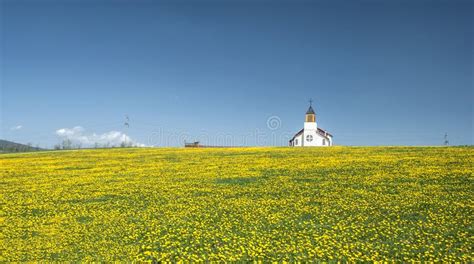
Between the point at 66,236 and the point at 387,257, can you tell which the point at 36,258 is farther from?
the point at 387,257

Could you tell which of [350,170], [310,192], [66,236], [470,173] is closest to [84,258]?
[66,236]

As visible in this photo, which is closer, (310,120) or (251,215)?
(251,215)

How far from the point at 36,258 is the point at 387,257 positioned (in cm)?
1283

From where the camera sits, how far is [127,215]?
18500 mm

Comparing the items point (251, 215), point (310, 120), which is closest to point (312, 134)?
point (310, 120)

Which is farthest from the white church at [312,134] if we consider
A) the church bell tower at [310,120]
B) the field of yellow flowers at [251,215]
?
the field of yellow flowers at [251,215]

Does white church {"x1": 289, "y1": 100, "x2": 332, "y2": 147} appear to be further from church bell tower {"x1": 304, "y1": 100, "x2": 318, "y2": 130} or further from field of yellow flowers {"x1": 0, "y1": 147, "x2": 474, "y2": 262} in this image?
field of yellow flowers {"x1": 0, "y1": 147, "x2": 474, "y2": 262}

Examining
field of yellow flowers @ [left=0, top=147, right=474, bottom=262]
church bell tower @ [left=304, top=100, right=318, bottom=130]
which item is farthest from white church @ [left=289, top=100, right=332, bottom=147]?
field of yellow flowers @ [left=0, top=147, right=474, bottom=262]

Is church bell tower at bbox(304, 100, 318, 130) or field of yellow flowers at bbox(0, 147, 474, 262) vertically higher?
church bell tower at bbox(304, 100, 318, 130)

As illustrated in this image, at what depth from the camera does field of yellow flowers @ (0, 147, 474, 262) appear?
13.3m

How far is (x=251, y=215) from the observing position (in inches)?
687

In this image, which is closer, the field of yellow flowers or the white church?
the field of yellow flowers

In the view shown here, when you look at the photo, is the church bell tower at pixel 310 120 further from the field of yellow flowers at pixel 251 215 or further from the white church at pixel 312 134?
the field of yellow flowers at pixel 251 215

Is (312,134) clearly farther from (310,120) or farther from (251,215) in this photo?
(251,215)
